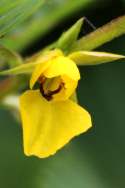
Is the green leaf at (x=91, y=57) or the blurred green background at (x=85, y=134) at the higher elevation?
the green leaf at (x=91, y=57)

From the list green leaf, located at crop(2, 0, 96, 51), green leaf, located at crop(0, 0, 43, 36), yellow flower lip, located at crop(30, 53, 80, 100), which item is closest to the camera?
green leaf, located at crop(0, 0, 43, 36)

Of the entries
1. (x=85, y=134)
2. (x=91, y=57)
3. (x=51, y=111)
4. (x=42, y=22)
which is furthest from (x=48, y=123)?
(x=85, y=134)

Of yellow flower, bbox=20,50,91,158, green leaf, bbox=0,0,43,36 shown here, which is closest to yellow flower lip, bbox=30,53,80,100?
yellow flower, bbox=20,50,91,158

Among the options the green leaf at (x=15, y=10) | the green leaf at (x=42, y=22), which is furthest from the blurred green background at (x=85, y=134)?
the green leaf at (x=15, y=10)

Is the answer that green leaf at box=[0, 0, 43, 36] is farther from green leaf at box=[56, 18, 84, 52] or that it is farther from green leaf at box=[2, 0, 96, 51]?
green leaf at box=[2, 0, 96, 51]

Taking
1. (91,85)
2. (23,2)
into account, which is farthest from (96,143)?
(23,2)

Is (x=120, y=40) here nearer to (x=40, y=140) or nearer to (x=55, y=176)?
(x=55, y=176)

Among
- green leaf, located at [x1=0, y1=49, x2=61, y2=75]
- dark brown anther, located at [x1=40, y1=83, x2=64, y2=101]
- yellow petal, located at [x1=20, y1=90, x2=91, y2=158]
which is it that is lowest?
yellow petal, located at [x1=20, y1=90, x2=91, y2=158]

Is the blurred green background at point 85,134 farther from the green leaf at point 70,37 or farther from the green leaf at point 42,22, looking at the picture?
the green leaf at point 70,37
